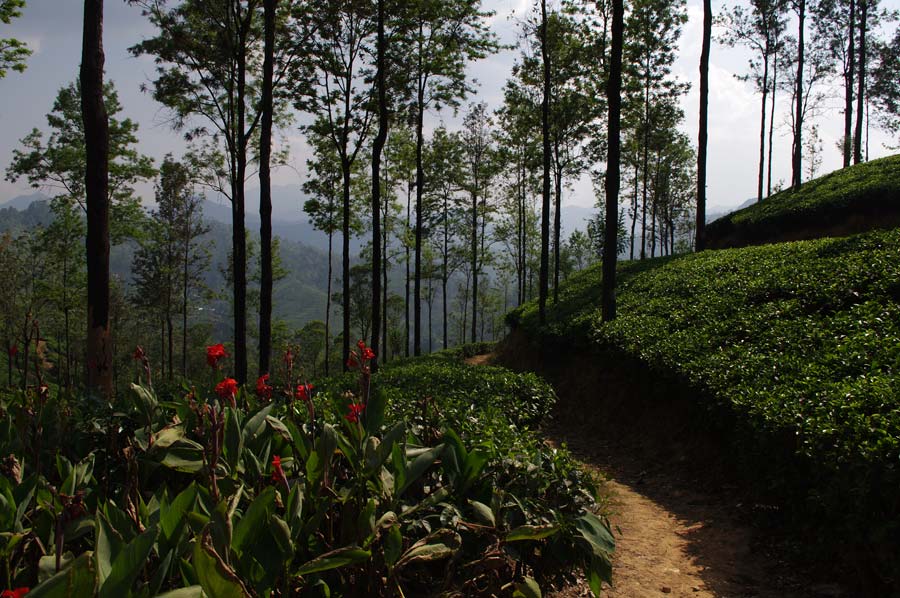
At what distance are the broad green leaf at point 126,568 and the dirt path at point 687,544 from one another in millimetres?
2671

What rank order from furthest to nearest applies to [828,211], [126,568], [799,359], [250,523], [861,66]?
[861,66]
[828,211]
[799,359]
[250,523]
[126,568]

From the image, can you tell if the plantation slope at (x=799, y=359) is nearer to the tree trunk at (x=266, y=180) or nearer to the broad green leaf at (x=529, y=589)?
the broad green leaf at (x=529, y=589)

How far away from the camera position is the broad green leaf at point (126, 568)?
1.48 metres

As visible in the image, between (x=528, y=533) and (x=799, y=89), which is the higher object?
(x=799, y=89)

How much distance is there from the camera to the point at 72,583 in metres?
1.35

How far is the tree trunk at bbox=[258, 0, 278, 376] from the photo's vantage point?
36.8ft

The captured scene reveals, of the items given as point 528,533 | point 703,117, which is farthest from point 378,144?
point 528,533

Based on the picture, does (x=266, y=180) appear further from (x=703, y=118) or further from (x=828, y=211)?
(x=828, y=211)

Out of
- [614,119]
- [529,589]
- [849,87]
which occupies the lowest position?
[529,589]

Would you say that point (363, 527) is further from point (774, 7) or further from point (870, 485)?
point (774, 7)

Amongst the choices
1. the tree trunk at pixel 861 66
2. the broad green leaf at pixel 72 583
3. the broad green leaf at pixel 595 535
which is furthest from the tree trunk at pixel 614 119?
the tree trunk at pixel 861 66

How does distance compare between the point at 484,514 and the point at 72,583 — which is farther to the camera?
the point at 484,514

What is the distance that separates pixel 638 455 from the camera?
8.14 metres

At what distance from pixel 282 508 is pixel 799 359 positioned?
6.11 meters
